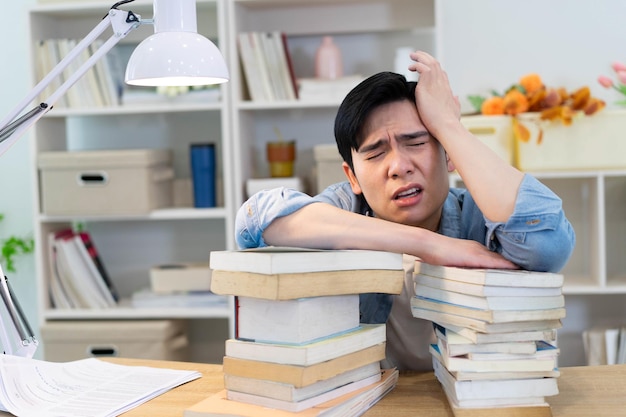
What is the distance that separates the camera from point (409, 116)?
1527 millimetres

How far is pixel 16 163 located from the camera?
3.44 m

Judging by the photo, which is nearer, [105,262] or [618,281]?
[618,281]

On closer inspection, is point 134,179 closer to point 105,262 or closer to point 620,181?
point 105,262

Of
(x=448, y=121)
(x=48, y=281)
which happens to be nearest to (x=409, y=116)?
(x=448, y=121)

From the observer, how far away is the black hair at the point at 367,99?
60.2 inches

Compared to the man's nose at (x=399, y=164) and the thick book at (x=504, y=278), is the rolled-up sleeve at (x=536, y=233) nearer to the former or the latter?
the thick book at (x=504, y=278)

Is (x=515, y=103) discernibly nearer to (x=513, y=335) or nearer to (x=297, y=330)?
(x=513, y=335)

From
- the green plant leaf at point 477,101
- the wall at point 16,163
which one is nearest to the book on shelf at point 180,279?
the wall at point 16,163

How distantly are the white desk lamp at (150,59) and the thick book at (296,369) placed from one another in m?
0.39

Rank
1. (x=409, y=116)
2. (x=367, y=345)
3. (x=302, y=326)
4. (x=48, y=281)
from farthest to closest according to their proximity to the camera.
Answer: (x=48, y=281) < (x=409, y=116) < (x=367, y=345) < (x=302, y=326)

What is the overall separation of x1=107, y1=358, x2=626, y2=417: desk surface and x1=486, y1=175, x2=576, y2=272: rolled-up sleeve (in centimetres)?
21

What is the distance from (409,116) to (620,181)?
6.15 ft

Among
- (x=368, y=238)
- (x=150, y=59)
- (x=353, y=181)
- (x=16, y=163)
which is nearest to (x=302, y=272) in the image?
(x=368, y=238)

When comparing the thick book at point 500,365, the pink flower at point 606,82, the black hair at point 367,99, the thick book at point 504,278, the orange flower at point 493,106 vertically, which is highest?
the pink flower at point 606,82
